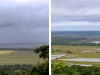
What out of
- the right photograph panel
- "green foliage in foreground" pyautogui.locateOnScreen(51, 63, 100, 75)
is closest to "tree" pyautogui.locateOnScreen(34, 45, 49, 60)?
the right photograph panel

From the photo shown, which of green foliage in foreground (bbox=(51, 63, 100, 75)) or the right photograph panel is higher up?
the right photograph panel

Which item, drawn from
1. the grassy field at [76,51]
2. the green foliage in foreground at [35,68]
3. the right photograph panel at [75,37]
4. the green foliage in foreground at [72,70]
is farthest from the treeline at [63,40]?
the green foliage in foreground at [72,70]

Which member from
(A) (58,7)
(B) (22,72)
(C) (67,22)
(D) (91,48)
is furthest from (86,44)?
(B) (22,72)

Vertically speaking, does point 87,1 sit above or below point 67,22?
above

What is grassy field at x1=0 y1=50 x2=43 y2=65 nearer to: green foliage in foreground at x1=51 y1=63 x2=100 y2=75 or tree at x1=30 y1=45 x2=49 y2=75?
tree at x1=30 y1=45 x2=49 y2=75

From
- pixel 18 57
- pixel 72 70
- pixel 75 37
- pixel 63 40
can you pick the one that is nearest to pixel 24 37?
pixel 18 57

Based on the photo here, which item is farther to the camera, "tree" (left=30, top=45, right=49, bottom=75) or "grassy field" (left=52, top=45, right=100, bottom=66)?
"tree" (left=30, top=45, right=49, bottom=75)

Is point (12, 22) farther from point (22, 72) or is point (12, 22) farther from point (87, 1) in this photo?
point (87, 1)
